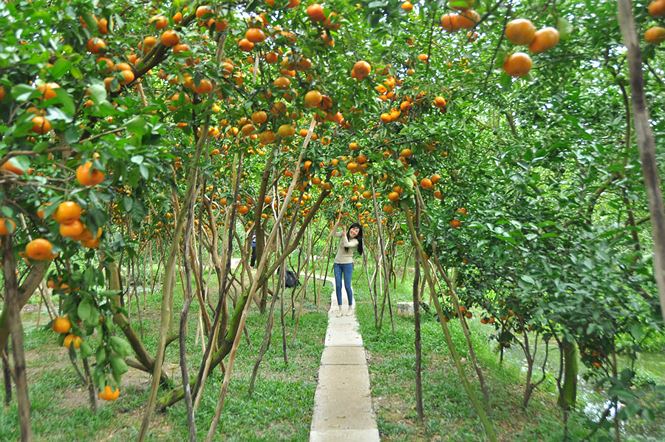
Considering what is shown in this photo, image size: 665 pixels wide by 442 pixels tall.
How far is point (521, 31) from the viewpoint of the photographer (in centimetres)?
124

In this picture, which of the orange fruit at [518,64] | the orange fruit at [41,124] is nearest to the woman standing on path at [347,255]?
the orange fruit at [518,64]

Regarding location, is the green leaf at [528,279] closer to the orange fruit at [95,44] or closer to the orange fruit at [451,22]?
the orange fruit at [451,22]

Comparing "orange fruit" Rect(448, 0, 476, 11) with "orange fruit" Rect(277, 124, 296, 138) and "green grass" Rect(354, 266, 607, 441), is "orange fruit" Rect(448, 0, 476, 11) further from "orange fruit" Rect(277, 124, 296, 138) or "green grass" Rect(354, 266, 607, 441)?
"green grass" Rect(354, 266, 607, 441)

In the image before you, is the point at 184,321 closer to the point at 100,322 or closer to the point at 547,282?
the point at 100,322

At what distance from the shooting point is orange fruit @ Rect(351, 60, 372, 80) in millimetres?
1843

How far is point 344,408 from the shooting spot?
355cm

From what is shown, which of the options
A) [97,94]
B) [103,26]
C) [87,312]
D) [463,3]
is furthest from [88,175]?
[463,3]

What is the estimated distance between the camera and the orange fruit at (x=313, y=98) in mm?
1806

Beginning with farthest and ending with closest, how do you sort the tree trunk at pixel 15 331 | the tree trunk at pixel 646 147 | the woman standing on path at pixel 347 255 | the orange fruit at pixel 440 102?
1. the woman standing on path at pixel 347 255
2. the orange fruit at pixel 440 102
3. the tree trunk at pixel 15 331
4. the tree trunk at pixel 646 147

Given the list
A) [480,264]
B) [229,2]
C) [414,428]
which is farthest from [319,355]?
[229,2]

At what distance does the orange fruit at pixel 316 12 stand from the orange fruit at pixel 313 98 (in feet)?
0.89

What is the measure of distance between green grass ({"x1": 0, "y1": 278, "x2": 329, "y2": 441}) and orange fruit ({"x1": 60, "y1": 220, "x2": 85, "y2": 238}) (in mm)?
2263

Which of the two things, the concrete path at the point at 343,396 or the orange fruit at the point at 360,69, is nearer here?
the orange fruit at the point at 360,69

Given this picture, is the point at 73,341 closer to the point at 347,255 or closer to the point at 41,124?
the point at 41,124
